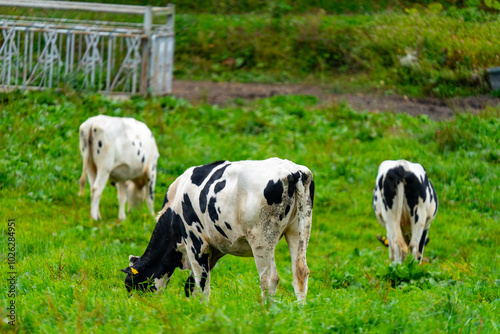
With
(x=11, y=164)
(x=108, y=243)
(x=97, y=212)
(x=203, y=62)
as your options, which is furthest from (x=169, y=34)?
(x=108, y=243)

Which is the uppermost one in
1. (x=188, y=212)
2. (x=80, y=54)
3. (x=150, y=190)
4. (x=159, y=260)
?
(x=188, y=212)

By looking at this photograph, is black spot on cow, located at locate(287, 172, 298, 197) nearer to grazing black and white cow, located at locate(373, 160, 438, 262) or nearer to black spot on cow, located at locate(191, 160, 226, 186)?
black spot on cow, located at locate(191, 160, 226, 186)

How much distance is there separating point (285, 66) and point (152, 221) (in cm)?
1433

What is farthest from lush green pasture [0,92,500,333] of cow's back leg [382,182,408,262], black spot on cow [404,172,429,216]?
black spot on cow [404,172,429,216]

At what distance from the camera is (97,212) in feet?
34.9

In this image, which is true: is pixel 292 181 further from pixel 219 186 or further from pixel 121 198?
pixel 121 198

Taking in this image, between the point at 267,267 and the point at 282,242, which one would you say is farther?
the point at 282,242

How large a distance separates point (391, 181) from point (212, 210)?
145 inches

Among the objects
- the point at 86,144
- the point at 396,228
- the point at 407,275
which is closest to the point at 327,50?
the point at 86,144

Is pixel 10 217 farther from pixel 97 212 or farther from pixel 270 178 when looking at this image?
pixel 270 178

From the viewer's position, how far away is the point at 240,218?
594cm

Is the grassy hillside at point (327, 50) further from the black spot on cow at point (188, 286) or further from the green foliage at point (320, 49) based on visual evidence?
the black spot on cow at point (188, 286)

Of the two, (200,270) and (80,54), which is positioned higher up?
(80,54)

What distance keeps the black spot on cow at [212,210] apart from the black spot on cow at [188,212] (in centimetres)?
27
